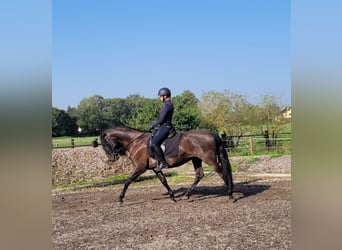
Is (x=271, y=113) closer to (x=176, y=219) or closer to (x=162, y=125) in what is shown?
(x=162, y=125)

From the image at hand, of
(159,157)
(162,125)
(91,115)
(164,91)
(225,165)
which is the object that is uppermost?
(164,91)

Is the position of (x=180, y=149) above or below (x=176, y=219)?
above

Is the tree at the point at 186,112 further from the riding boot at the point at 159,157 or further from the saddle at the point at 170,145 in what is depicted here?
the riding boot at the point at 159,157

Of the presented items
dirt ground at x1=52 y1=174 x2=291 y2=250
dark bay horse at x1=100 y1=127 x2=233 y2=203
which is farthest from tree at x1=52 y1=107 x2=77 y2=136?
dirt ground at x1=52 y1=174 x2=291 y2=250

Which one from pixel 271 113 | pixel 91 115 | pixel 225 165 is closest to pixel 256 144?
pixel 271 113

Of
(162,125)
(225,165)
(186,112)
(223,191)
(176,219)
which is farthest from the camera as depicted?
(186,112)

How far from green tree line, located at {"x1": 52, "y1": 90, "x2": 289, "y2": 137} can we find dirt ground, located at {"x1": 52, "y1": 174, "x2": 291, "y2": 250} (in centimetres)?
123

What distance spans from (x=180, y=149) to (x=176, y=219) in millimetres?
1276

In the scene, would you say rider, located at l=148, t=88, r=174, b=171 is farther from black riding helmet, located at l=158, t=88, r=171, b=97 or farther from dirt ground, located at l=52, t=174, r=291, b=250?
dirt ground, located at l=52, t=174, r=291, b=250

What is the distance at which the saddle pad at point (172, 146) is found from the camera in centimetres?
591

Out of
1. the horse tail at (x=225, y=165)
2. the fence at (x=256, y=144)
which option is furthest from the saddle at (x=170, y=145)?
the fence at (x=256, y=144)

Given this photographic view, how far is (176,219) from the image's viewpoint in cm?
505
